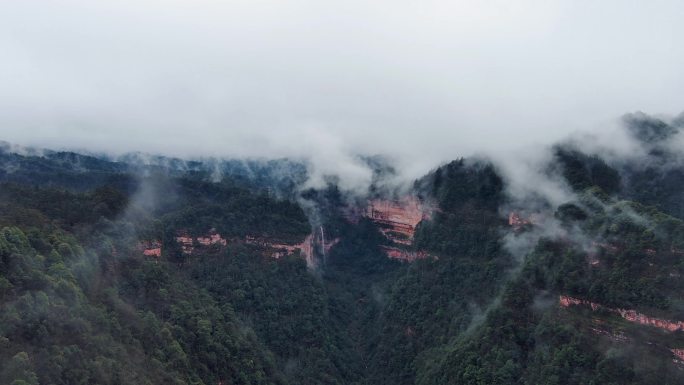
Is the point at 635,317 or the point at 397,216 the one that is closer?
the point at 635,317

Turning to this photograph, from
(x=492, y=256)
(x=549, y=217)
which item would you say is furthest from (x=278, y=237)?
(x=549, y=217)

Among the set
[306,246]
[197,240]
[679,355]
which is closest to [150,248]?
[197,240]

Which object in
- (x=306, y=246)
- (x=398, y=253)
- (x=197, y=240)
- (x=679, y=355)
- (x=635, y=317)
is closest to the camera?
(x=679, y=355)

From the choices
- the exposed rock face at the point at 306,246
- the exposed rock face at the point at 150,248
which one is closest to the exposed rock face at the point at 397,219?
the exposed rock face at the point at 306,246

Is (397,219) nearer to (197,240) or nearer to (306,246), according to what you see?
(306,246)

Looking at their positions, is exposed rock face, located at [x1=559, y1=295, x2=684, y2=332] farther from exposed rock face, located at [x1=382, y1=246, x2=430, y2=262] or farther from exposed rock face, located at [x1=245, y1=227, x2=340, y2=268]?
exposed rock face, located at [x1=382, y1=246, x2=430, y2=262]

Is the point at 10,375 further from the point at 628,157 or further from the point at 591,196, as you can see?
the point at 628,157
